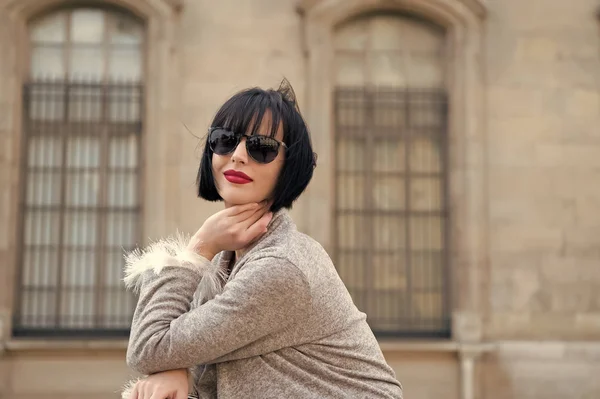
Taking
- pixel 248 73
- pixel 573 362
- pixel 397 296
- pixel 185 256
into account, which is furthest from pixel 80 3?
pixel 185 256

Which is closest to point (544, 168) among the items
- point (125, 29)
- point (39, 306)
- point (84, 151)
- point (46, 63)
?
point (125, 29)

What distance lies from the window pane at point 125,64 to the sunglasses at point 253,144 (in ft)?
23.5

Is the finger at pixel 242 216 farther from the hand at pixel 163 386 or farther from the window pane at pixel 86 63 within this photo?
the window pane at pixel 86 63

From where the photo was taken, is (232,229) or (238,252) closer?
(232,229)

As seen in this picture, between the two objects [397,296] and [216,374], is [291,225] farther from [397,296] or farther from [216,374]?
[397,296]

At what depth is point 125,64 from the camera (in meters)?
9.28

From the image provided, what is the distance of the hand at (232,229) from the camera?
7.43ft

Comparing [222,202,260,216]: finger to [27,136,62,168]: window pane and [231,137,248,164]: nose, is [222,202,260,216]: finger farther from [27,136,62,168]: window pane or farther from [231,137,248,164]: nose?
[27,136,62,168]: window pane

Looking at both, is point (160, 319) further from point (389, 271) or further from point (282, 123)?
point (389, 271)

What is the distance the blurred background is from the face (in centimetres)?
665

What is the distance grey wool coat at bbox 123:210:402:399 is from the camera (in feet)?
6.84

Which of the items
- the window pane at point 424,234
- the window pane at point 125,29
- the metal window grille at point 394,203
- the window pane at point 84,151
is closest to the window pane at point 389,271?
the metal window grille at point 394,203

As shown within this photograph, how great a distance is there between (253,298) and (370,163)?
7358 mm

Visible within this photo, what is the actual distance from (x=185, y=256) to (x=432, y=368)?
277 inches
